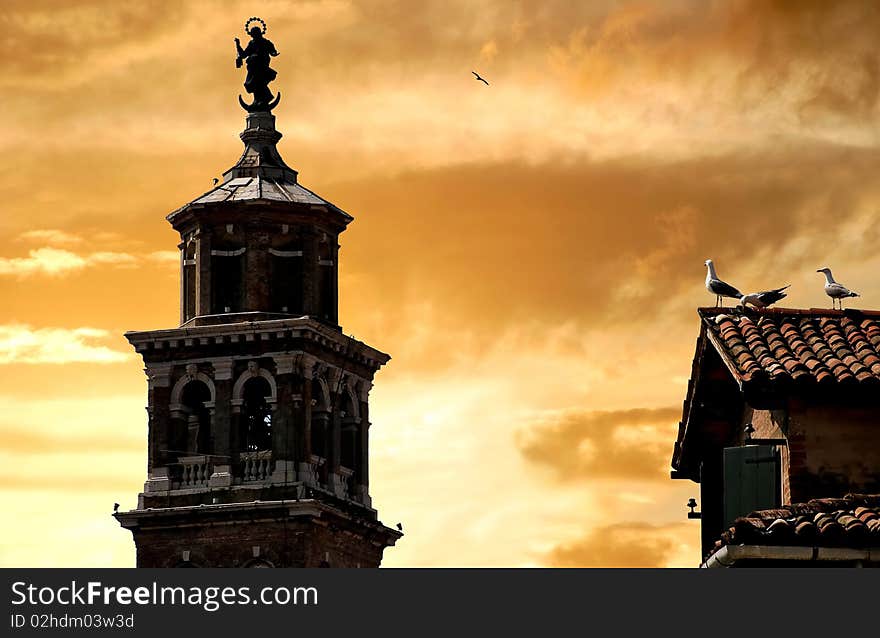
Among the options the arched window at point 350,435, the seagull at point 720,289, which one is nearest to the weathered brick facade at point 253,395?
the arched window at point 350,435

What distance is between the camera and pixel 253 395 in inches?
3516

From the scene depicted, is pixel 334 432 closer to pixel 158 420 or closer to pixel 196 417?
pixel 196 417

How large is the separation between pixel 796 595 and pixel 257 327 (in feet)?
172


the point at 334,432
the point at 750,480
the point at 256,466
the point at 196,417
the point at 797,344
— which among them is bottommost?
the point at 750,480

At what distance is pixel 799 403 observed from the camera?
Result: 43.6 metres

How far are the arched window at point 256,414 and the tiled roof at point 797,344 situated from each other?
43.0 m

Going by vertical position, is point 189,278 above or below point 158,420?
above

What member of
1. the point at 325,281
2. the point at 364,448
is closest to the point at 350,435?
the point at 364,448

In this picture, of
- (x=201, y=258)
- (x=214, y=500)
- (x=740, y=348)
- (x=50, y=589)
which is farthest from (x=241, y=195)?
(x=50, y=589)

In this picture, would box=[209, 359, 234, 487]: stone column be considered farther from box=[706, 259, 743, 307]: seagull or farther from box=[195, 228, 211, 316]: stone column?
box=[706, 259, 743, 307]: seagull

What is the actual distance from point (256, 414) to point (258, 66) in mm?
10528

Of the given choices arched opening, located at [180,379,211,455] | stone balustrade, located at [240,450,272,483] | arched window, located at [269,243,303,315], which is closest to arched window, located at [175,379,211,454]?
arched opening, located at [180,379,211,455]

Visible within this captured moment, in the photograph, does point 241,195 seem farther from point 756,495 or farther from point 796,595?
point 796,595

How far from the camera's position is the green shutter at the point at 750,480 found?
4391cm
